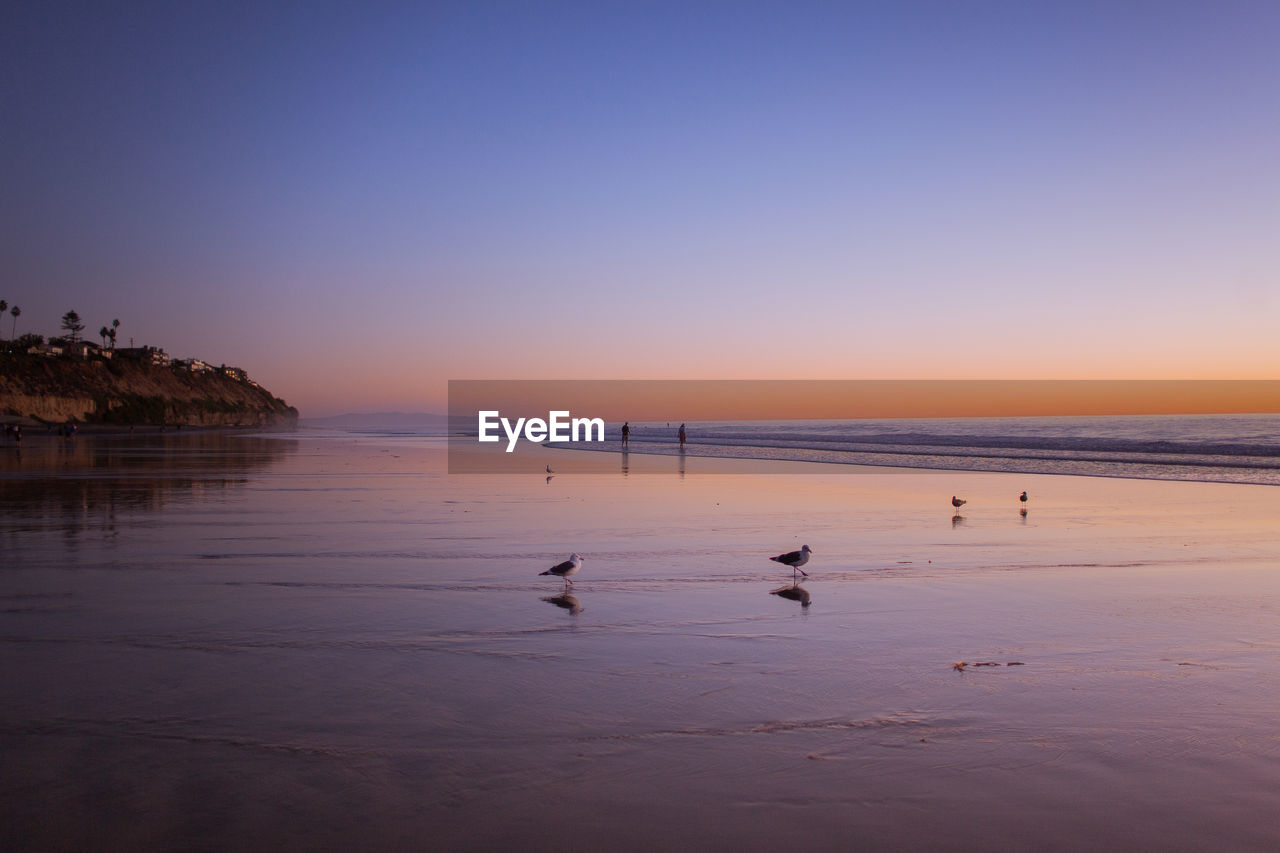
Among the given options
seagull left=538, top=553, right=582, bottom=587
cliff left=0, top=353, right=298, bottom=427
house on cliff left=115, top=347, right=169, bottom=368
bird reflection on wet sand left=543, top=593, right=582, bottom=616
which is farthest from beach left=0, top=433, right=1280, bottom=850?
house on cliff left=115, top=347, right=169, bottom=368

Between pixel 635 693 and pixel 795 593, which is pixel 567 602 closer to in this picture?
pixel 795 593

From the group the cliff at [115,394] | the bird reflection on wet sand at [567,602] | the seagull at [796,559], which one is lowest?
the bird reflection on wet sand at [567,602]

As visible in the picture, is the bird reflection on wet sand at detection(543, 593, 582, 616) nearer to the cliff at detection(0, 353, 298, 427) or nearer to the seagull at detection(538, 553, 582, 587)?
the seagull at detection(538, 553, 582, 587)

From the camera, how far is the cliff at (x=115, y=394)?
8219cm

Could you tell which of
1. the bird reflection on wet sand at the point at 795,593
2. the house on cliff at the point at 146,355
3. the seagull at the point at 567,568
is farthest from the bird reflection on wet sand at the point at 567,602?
the house on cliff at the point at 146,355

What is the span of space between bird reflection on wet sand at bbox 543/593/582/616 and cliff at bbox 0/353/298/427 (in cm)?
8677

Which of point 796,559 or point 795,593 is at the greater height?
point 796,559

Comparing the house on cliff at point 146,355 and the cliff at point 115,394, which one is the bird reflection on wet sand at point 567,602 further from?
the house on cliff at point 146,355

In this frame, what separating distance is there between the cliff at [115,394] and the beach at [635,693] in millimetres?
84901

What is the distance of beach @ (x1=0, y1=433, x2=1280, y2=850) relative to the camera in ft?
13.9

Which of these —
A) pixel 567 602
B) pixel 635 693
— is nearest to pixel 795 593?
pixel 567 602

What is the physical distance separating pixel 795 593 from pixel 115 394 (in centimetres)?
11235

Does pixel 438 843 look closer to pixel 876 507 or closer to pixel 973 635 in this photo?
pixel 973 635

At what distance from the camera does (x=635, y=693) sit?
19.9 ft
